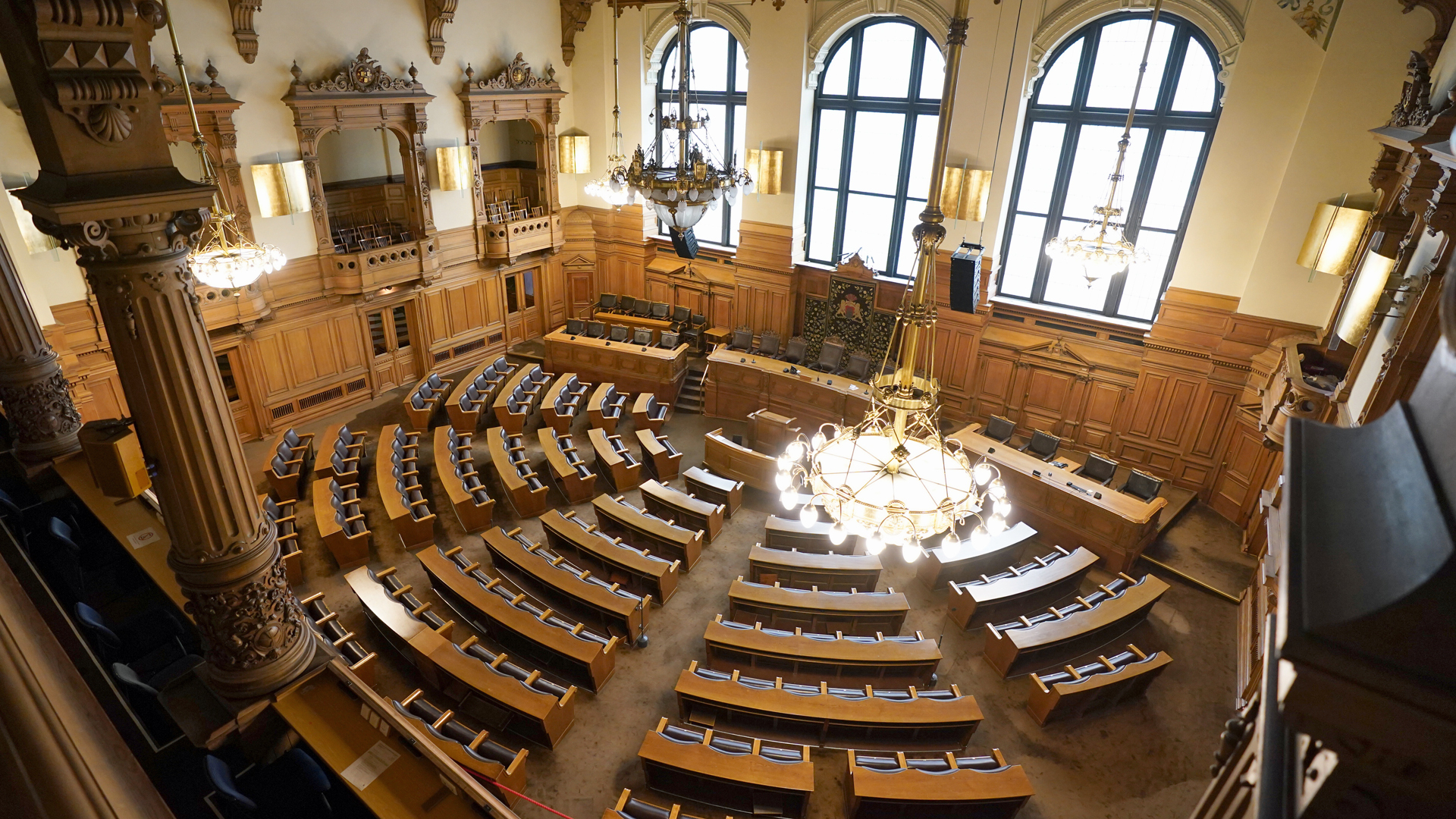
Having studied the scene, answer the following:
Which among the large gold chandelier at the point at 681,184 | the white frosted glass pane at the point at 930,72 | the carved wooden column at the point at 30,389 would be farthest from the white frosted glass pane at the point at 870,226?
the carved wooden column at the point at 30,389

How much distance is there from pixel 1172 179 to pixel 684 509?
29.5 ft

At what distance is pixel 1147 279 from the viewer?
11305mm

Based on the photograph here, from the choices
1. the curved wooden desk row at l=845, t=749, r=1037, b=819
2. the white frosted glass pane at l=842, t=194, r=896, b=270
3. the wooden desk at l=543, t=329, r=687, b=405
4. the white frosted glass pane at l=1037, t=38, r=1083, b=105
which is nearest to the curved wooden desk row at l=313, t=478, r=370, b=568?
the wooden desk at l=543, t=329, r=687, b=405

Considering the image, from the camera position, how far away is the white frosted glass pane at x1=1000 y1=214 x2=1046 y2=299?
12047 millimetres

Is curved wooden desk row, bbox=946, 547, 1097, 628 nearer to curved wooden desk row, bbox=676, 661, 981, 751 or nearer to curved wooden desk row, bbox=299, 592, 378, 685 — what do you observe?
curved wooden desk row, bbox=676, 661, 981, 751

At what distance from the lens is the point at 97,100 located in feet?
10.7

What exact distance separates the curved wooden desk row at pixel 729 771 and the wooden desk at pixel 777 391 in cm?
647

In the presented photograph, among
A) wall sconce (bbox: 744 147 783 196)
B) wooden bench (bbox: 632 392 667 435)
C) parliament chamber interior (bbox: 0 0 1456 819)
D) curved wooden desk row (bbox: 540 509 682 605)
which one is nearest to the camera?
parliament chamber interior (bbox: 0 0 1456 819)

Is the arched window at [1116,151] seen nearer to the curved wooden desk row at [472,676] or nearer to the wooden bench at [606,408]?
the wooden bench at [606,408]

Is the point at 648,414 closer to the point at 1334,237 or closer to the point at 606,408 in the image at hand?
the point at 606,408

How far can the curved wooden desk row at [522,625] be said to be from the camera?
23.2 ft

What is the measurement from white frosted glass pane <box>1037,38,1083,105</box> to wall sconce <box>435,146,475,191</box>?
1032 cm

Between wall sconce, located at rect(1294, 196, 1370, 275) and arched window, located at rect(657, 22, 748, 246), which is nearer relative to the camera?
wall sconce, located at rect(1294, 196, 1370, 275)

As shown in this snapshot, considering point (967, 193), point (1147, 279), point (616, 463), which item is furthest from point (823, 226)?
point (616, 463)
